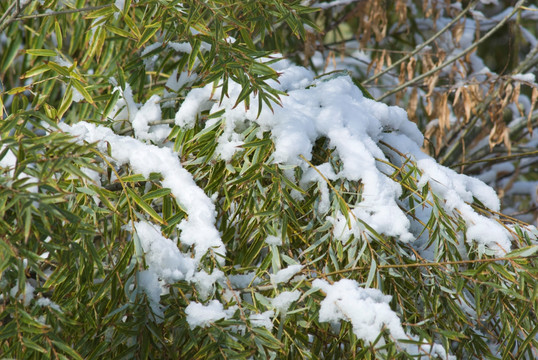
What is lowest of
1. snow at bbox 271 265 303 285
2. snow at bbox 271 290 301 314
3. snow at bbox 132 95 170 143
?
snow at bbox 271 290 301 314

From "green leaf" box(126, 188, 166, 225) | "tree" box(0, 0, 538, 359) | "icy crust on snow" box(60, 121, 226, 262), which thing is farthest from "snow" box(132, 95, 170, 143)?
"green leaf" box(126, 188, 166, 225)

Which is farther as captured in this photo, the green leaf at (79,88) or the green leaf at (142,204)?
the green leaf at (79,88)

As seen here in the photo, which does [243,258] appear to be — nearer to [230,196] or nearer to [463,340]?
[230,196]

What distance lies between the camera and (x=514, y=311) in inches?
40.6

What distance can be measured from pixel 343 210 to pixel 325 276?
12 cm

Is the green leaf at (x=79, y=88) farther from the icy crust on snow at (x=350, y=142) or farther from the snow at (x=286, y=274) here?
the snow at (x=286, y=274)

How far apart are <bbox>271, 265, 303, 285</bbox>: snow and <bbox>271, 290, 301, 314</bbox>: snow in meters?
0.02

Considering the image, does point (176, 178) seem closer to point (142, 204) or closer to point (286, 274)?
point (142, 204)

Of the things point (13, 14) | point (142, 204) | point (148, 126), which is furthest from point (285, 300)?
point (13, 14)

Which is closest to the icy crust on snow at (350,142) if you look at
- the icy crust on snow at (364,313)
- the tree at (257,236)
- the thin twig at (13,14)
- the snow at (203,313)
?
the tree at (257,236)

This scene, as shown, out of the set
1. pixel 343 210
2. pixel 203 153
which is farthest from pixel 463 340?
pixel 203 153

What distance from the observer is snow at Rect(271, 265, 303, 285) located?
956mm

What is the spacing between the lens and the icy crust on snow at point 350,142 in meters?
1.02

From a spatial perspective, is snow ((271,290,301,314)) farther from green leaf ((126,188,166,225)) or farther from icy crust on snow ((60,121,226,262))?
green leaf ((126,188,166,225))
